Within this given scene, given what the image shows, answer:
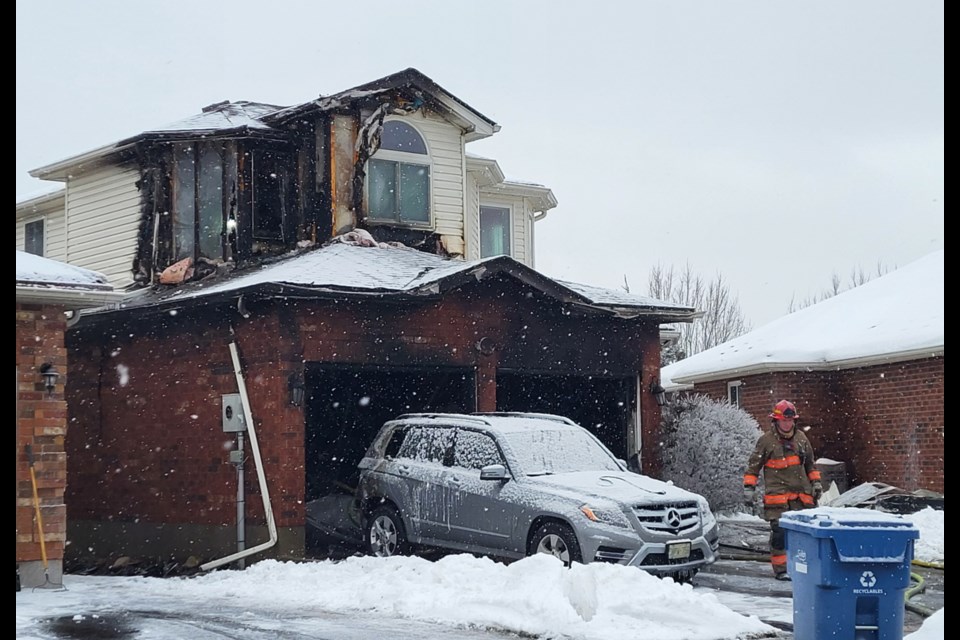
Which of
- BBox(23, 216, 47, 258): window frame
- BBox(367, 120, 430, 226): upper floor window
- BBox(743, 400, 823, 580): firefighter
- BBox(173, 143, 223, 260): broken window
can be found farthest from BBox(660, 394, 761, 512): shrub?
BBox(23, 216, 47, 258): window frame

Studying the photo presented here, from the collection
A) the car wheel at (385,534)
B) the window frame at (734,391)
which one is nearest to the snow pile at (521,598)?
the car wheel at (385,534)

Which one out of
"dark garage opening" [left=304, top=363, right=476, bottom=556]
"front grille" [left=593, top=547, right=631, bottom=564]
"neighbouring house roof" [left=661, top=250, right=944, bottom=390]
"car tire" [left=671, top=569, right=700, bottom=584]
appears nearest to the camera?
"front grille" [left=593, top=547, right=631, bottom=564]

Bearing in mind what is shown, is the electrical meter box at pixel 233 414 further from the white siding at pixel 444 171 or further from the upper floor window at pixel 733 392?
the upper floor window at pixel 733 392

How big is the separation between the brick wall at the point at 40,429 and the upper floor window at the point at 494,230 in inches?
527

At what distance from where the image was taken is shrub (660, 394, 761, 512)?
2004 centimetres

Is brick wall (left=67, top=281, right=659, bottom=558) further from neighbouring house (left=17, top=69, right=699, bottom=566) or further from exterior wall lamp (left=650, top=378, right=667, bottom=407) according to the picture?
exterior wall lamp (left=650, top=378, right=667, bottom=407)

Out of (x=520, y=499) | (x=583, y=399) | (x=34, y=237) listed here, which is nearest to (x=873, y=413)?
(x=583, y=399)

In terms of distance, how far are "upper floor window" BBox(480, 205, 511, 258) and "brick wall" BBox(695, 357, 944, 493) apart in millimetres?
5851

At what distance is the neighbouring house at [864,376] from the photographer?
22625 millimetres

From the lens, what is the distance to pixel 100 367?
18672 mm

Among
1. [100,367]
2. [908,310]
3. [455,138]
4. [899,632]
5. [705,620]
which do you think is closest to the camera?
[899,632]

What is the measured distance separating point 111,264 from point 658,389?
9.54 meters
